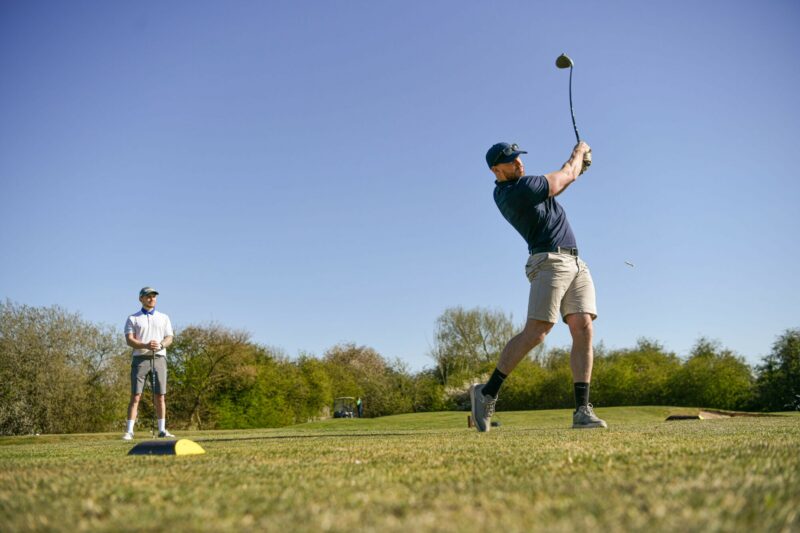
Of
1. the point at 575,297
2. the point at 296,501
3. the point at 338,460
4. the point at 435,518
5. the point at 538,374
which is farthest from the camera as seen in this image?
the point at 538,374

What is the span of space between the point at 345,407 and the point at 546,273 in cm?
4377

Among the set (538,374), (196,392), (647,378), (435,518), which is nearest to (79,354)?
(196,392)

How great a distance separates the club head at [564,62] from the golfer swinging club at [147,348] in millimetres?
6298

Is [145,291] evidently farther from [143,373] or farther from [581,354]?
[581,354]

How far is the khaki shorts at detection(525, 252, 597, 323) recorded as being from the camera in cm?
591

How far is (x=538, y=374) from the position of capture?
106ft

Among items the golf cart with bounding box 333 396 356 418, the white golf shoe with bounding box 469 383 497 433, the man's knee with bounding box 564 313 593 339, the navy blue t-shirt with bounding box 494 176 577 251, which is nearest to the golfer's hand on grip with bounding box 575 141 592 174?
the navy blue t-shirt with bounding box 494 176 577 251

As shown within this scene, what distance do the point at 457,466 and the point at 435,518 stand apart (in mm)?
1165

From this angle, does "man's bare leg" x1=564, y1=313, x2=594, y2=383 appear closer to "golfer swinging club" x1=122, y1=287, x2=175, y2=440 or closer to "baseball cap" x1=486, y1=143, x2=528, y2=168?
"baseball cap" x1=486, y1=143, x2=528, y2=168

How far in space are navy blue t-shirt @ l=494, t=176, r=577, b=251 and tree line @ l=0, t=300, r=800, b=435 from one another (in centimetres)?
2087

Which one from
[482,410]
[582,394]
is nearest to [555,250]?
[582,394]

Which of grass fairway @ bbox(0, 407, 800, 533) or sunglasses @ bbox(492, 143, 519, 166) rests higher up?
sunglasses @ bbox(492, 143, 519, 166)

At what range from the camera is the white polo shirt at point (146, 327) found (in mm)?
8970

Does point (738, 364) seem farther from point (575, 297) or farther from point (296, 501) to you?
point (296, 501)
